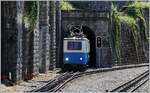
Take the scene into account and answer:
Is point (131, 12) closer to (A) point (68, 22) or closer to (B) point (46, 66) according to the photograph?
(A) point (68, 22)

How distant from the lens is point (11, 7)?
24438 mm

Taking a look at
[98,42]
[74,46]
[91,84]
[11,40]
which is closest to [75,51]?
[74,46]

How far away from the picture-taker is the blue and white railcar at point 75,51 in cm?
3459

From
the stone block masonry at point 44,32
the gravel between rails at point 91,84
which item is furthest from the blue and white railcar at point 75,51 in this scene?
the gravel between rails at point 91,84

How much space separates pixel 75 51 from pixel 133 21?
13426 mm

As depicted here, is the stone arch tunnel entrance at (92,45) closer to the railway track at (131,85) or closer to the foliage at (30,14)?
the railway track at (131,85)

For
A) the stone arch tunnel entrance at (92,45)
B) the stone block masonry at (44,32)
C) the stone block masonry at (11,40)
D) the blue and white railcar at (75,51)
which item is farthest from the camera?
the stone arch tunnel entrance at (92,45)

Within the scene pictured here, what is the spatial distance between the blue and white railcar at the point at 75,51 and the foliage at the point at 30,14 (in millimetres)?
6209

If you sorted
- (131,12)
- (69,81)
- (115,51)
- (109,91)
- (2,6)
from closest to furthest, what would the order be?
(109,91)
(2,6)
(69,81)
(115,51)
(131,12)

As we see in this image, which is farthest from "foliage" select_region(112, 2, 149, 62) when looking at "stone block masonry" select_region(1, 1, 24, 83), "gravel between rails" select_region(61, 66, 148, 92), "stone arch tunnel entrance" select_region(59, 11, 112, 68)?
"stone block masonry" select_region(1, 1, 24, 83)

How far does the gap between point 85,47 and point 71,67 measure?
1603 millimetres

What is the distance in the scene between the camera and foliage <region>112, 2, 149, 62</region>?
4403 cm

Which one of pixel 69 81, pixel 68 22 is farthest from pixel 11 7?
pixel 68 22

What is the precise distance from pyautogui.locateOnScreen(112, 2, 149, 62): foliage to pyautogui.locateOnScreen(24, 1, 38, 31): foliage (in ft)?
52.4
